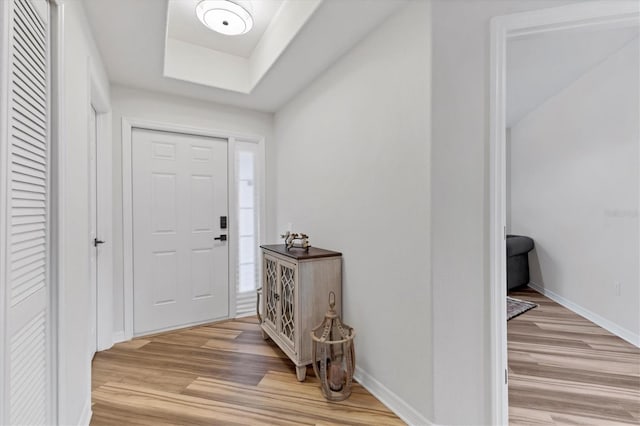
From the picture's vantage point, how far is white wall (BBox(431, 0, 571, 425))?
1434 mm

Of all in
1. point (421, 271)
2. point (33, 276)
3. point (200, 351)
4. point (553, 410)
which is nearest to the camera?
point (33, 276)

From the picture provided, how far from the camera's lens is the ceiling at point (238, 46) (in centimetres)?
170

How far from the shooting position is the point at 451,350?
1.48 metres

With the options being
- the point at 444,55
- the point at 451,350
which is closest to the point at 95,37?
the point at 444,55

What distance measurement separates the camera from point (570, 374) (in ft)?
6.73

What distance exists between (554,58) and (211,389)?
3896 millimetres

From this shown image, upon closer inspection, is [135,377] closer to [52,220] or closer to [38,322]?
[38,322]

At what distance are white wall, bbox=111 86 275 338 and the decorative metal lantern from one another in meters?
1.59

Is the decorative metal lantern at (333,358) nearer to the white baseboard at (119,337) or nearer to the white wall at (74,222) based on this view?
the white wall at (74,222)

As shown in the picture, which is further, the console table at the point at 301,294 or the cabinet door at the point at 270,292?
the cabinet door at the point at 270,292

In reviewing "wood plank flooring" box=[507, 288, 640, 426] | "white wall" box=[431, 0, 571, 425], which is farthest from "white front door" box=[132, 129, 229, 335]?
"wood plank flooring" box=[507, 288, 640, 426]

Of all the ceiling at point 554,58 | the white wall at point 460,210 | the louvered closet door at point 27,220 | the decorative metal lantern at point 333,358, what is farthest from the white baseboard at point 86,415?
the ceiling at point 554,58

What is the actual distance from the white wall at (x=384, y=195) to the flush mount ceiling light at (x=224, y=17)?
696 mm

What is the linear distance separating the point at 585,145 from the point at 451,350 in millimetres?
2971
